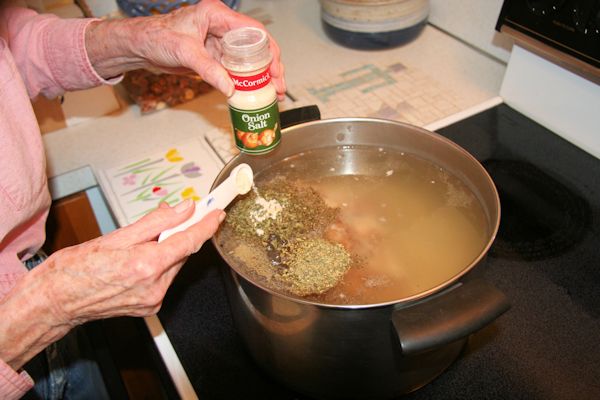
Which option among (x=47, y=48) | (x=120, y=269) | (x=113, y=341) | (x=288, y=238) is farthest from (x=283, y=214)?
(x=113, y=341)

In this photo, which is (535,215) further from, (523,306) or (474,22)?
(474,22)

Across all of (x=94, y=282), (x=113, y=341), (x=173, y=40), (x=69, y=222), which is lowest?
(x=113, y=341)

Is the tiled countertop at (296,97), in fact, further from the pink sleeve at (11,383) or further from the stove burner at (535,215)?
the pink sleeve at (11,383)

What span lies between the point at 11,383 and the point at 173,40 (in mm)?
507

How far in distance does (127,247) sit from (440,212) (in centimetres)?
46

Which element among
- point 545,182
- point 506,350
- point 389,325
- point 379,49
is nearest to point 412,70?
point 379,49

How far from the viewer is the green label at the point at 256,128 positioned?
2.21 feet

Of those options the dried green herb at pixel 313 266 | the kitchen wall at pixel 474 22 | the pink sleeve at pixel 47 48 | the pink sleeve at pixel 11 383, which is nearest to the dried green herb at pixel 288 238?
the dried green herb at pixel 313 266

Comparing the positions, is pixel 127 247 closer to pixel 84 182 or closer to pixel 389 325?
pixel 389 325

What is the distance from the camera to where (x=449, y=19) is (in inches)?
50.9

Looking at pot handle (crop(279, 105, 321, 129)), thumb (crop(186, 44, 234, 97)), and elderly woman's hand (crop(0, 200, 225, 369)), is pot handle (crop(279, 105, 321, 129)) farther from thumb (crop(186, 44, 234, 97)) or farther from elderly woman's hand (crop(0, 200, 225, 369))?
elderly woman's hand (crop(0, 200, 225, 369))

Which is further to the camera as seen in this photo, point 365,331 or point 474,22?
point 474,22

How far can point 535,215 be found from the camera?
0.86 meters

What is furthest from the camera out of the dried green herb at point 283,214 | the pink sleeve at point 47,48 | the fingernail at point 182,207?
the pink sleeve at point 47,48
